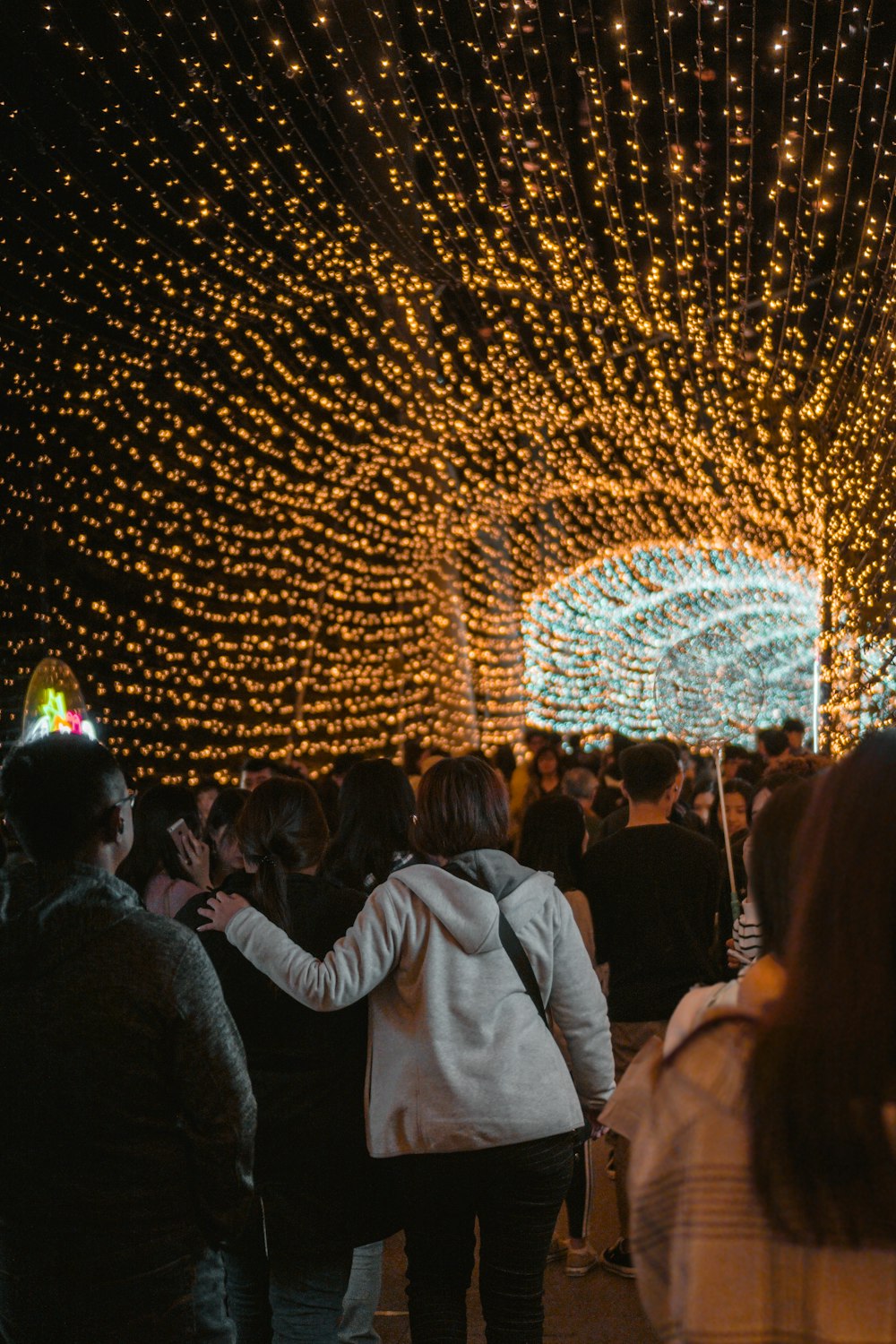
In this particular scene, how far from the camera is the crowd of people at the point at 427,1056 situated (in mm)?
1270

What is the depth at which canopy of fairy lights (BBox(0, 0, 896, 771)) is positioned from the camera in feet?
22.1

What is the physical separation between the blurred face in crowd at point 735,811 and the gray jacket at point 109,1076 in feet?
15.2

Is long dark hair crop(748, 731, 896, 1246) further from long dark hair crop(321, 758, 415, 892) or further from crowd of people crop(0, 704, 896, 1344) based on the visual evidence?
long dark hair crop(321, 758, 415, 892)

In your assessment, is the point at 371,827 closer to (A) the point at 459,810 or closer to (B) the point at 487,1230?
(A) the point at 459,810

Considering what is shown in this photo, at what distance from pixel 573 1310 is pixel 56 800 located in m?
3.12

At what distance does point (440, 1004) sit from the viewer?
10.1 feet

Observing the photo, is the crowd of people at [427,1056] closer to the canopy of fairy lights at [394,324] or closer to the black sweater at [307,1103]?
the black sweater at [307,1103]

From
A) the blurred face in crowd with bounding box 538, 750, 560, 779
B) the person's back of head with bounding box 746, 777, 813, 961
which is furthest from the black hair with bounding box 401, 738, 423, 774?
the person's back of head with bounding box 746, 777, 813, 961

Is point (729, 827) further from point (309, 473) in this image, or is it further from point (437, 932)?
point (309, 473)

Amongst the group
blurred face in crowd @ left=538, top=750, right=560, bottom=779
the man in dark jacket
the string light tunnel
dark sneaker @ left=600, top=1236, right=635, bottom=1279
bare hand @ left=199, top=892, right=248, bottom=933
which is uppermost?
the string light tunnel

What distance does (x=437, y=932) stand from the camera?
3102mm

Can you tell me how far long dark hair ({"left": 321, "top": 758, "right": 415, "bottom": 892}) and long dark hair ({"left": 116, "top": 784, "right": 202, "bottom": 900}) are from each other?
0.73 meters

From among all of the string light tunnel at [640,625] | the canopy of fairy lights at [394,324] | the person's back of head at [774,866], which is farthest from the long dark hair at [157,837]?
the string light tunnel at [640,625]

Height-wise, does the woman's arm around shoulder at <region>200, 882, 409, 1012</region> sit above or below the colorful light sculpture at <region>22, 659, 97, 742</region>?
below
